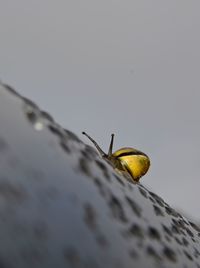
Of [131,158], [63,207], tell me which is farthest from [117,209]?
[131,158]

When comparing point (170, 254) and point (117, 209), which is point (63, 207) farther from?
point (170, 254)

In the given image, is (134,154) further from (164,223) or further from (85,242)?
(85,242)

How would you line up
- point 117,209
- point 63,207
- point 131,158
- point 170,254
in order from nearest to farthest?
point 63,207
point 117,209
point 170,254
point 131,158

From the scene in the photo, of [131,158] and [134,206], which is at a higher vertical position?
[131,158]

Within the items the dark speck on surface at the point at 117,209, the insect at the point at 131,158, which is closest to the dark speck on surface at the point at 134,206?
the dark speck on surface at the point at 117,209

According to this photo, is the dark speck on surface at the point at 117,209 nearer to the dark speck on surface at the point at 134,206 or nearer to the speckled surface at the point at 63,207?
the speckled surface at the point at 63,207

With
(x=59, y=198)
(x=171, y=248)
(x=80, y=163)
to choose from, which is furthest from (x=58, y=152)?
(x=171, y=248)

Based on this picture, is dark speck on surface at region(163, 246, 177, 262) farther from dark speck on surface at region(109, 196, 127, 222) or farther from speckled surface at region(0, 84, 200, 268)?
dark speck on surface at region(109, 196, 127, 222)

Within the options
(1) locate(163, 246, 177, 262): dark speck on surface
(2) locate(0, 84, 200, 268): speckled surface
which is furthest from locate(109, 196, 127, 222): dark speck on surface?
(1) locate(163, 246, 177, 262): dark speck on surface
